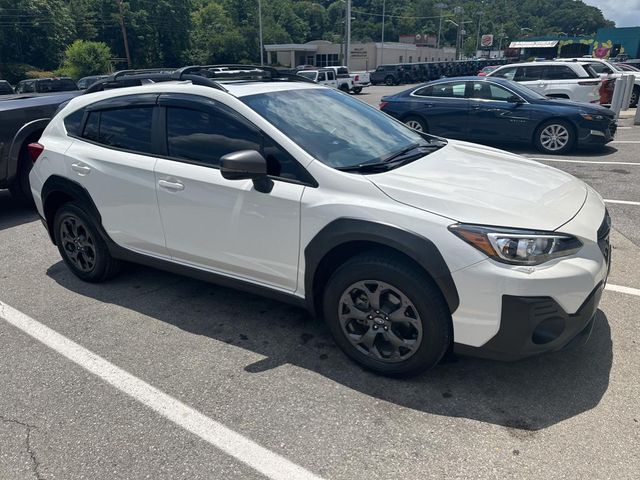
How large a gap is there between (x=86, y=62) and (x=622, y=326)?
5058cm

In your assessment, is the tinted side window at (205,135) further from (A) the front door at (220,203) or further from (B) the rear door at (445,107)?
(B) the rear door at (445,107)

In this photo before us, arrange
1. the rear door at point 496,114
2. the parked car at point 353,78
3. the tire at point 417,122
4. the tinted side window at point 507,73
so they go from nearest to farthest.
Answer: the rear door at point 496,114
the tire at point 417,122
the tinted side window at point 507,73
the parked car at point 353,78

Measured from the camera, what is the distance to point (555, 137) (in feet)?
30.9

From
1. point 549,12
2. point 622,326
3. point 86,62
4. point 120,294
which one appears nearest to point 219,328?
point 120,294

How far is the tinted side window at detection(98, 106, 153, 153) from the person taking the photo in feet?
12.3

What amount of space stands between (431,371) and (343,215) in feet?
3.56

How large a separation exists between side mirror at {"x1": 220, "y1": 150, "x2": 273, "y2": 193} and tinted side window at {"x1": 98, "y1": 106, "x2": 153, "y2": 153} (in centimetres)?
106

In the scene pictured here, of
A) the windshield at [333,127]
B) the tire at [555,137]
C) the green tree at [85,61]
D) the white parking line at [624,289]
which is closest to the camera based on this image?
the windshield at [333,127]

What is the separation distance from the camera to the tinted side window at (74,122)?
4234 mm

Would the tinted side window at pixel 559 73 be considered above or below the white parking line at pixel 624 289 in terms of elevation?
above

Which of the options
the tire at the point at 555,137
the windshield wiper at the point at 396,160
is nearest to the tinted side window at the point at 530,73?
the tire at the point at 555,137

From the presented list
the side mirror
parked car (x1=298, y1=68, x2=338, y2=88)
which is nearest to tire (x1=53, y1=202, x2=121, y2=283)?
the side mirror

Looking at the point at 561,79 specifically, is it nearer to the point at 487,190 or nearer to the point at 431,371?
the point at 487,190

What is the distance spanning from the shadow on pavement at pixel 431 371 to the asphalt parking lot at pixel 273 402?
1 cm
